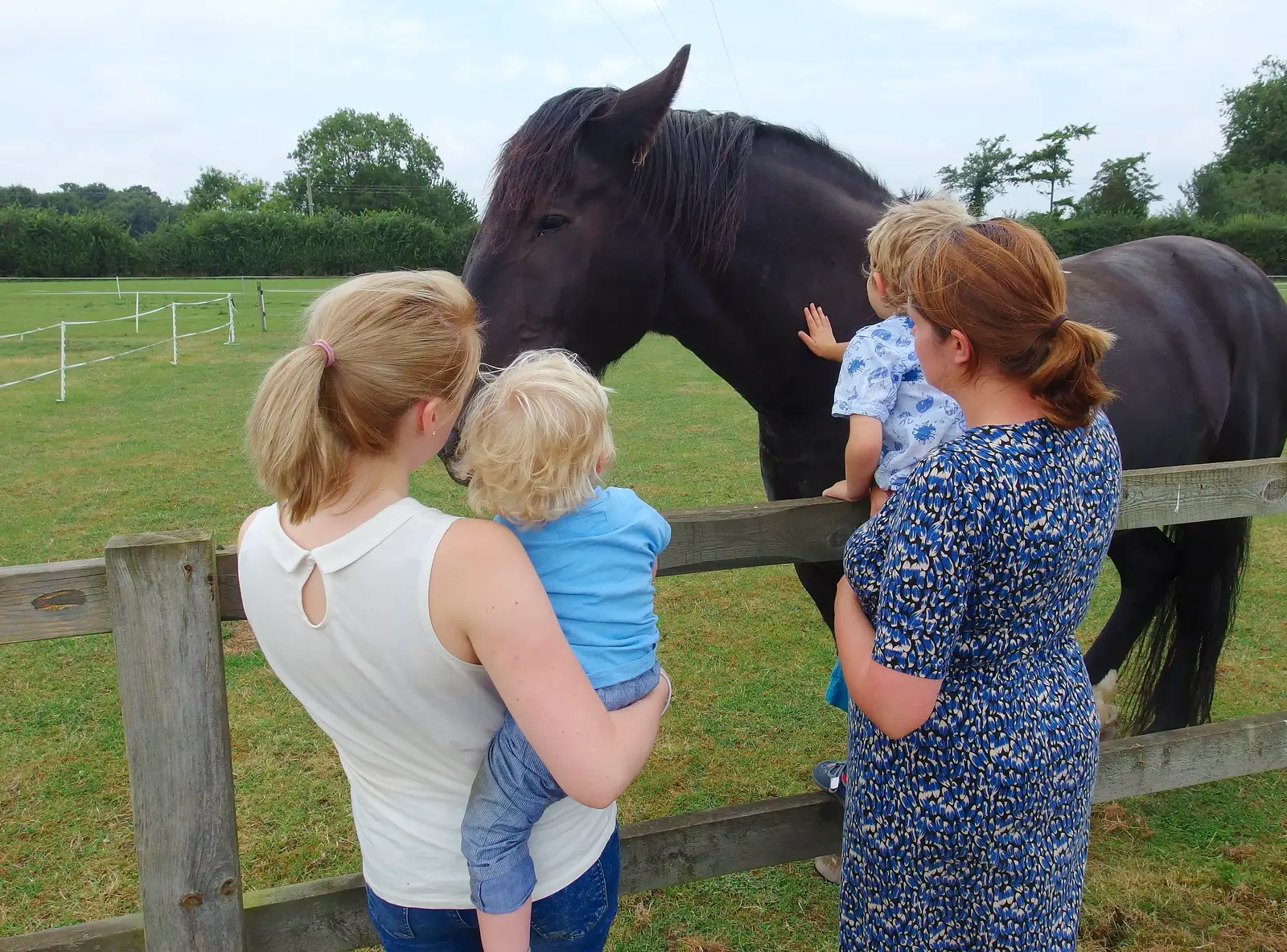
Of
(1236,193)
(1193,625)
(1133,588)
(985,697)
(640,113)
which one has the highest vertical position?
(1236,193)

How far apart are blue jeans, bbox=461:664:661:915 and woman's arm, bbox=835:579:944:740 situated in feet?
1.24

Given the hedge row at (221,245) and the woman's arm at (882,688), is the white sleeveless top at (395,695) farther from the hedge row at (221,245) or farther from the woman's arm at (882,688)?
the hedge row at (221,245)

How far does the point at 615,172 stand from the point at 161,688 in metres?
1.63

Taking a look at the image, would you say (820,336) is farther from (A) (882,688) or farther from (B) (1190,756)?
(B) (1190,756)

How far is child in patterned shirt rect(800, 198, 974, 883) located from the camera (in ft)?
6.03

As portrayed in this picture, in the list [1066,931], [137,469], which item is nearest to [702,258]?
[1066,931]

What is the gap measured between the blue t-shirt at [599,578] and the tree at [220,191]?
241 ft

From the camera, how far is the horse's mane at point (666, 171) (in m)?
2.27

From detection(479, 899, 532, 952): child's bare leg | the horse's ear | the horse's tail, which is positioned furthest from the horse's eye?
the horse's tail

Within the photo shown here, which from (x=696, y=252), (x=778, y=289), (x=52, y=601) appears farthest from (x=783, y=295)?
(x=52, y=601)

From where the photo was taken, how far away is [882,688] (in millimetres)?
1281

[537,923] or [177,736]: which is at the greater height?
[177,736]

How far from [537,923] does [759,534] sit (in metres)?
0.92

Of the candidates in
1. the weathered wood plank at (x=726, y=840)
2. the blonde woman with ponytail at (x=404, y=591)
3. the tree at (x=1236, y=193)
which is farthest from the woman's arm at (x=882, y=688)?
the tree at (x=1236, y=193)
